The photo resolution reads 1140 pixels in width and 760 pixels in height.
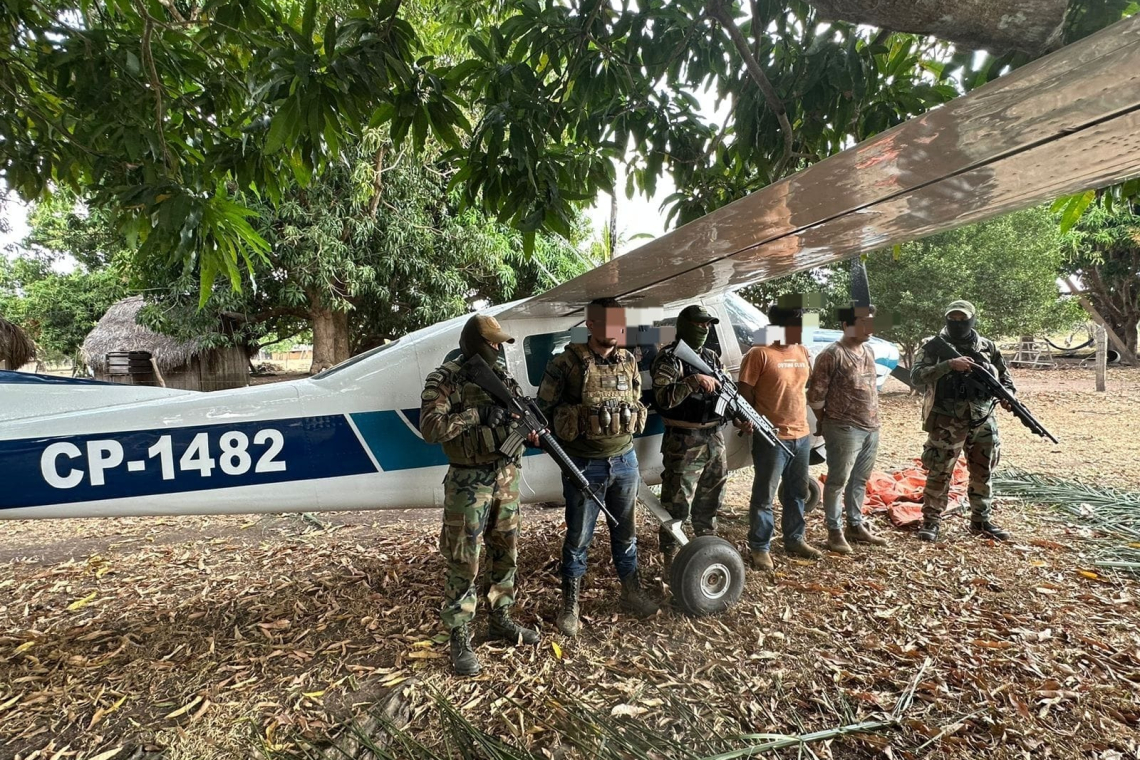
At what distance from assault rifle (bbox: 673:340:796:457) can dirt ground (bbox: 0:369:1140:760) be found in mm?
1077

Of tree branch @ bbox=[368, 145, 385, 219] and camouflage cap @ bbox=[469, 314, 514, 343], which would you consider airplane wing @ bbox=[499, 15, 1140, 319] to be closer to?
camouflage cap @ bbox=[469, 314, 514, 343]

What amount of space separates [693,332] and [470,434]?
1.63m


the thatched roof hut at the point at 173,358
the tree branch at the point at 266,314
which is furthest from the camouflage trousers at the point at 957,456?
the thatched roof hut at the point at 173,358

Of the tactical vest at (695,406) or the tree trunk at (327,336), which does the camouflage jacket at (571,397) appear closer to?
the tactical vest at (695,406)

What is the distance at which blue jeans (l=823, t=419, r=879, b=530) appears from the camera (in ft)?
14.1

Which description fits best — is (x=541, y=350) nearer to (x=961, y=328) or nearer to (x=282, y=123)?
(x=282, y=123)

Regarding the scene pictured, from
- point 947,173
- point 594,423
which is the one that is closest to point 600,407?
point 594,423

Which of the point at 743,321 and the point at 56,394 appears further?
the point at 743,321

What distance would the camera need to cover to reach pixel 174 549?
494 cm

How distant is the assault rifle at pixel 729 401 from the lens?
3473 mm

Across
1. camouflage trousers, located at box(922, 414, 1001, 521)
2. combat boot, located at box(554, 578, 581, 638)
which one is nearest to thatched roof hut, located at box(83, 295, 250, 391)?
combat boot, located at box(554, 578, 581, 638)

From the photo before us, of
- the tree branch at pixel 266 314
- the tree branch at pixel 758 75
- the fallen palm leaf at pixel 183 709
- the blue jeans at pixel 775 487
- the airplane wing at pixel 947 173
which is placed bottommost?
the fallen palm leaf at pixel 183 709

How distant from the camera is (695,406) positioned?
3.61m

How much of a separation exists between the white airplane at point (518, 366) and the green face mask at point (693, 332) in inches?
9.3
